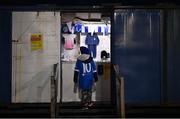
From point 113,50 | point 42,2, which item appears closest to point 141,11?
point 113,50

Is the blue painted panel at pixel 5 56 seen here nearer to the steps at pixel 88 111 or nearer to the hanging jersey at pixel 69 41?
the steps at pixel 88 111

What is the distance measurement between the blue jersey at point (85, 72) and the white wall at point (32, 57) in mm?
628

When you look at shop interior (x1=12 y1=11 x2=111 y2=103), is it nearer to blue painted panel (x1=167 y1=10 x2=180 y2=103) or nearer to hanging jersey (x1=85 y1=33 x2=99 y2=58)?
hanging jersey (x1=85 y1=33 x2=99 y2=58)

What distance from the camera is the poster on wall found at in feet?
32.6

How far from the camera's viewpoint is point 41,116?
380 inches

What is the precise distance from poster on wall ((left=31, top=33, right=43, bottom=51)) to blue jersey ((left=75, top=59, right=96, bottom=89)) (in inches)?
43.7

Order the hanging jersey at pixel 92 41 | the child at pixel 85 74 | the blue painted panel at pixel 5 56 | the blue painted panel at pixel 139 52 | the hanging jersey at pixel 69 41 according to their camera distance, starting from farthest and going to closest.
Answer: the hanging jersey at pixel 92 41, the hanging jersey at pixel 69 41, the child at pixel 85 74, the blue painted panel at pixel 5 56, the blue painted panel at pixel 139 52

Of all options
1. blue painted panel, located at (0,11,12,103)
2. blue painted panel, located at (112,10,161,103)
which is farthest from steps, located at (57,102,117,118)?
blue painted panel, located at (0,11,12,103)

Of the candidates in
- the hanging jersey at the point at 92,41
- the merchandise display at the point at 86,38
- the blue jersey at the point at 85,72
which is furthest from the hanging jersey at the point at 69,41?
the blue jersey at the point at 85,72

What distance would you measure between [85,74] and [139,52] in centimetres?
155

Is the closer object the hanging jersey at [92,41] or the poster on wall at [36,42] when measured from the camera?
the poster on wall at [36,42]

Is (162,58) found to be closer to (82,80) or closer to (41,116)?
(82,80)

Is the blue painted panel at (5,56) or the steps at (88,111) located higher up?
the blue painted panel at (5,56)

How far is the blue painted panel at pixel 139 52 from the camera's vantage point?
31.9 feet
